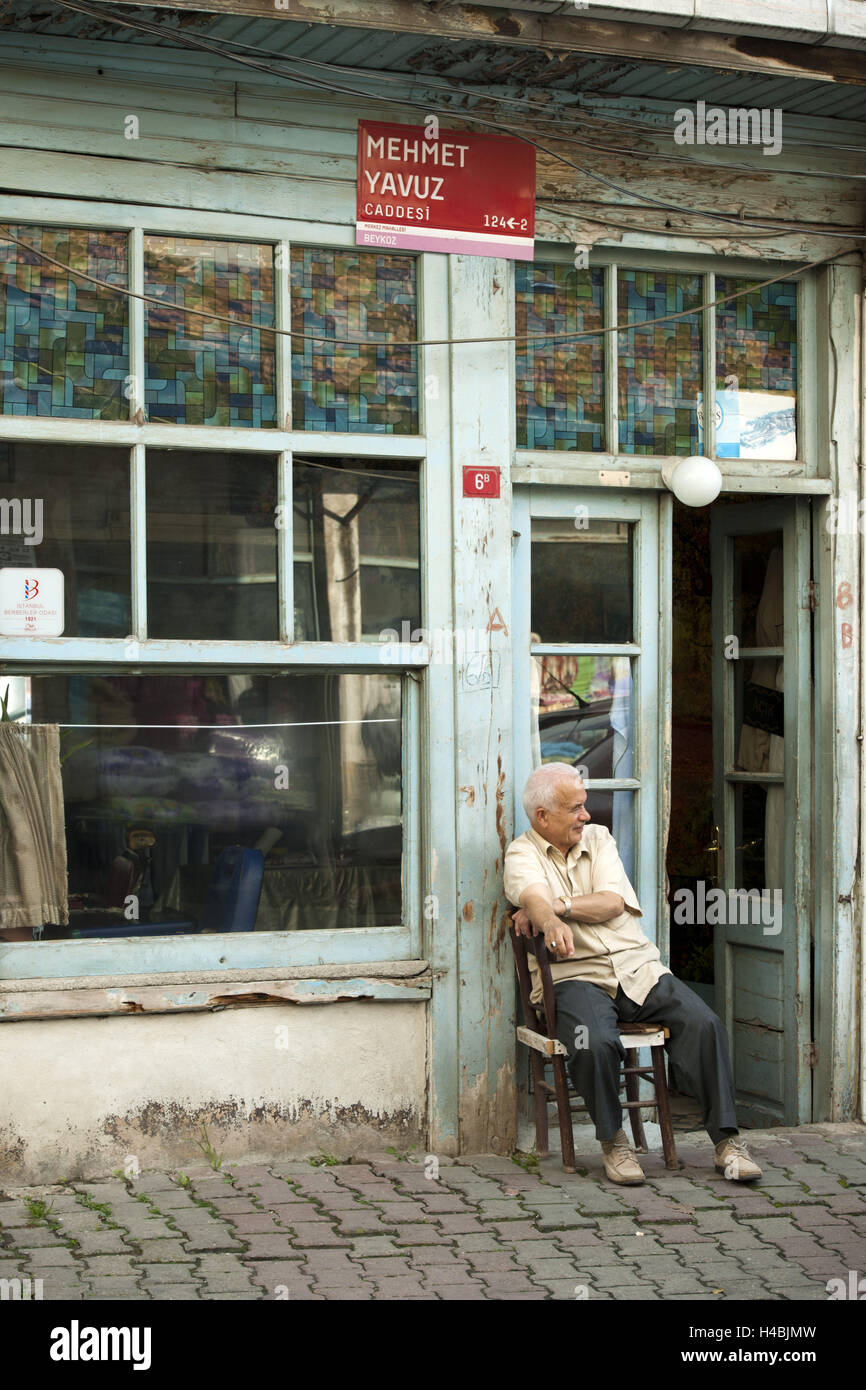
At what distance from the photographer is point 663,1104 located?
18.7 feet

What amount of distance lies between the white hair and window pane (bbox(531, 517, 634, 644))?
681mm

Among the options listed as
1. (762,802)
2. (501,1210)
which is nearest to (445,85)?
(762,802)

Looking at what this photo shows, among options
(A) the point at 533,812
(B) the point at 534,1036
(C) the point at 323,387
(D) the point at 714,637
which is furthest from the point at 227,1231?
(D) the point at 714,637

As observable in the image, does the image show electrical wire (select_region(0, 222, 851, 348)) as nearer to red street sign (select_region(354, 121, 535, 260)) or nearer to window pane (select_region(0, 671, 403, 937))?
red street sign (select_region(354, 121, 535, 260))

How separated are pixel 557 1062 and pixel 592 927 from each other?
0.52 metres

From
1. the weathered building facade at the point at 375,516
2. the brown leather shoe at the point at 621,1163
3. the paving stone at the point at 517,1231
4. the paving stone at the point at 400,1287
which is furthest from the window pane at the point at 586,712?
the paving stone at the point at 400,1287

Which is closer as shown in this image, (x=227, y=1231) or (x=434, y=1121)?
(x=227, y=1231)

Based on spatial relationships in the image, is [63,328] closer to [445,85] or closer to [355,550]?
[355,550]

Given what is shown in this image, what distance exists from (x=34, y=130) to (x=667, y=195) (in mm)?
2510

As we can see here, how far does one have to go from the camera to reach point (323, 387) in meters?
5.88

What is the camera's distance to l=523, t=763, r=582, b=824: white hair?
573 centimetres

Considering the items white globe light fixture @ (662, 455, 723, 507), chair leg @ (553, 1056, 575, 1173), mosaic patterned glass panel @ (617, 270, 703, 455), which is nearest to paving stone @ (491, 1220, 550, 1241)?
chair leg @ (553, 1056, 575, 1173)

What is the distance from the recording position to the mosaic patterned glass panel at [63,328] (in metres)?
5.46

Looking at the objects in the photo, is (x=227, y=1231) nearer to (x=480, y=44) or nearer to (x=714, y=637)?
(x=714, y=637)
